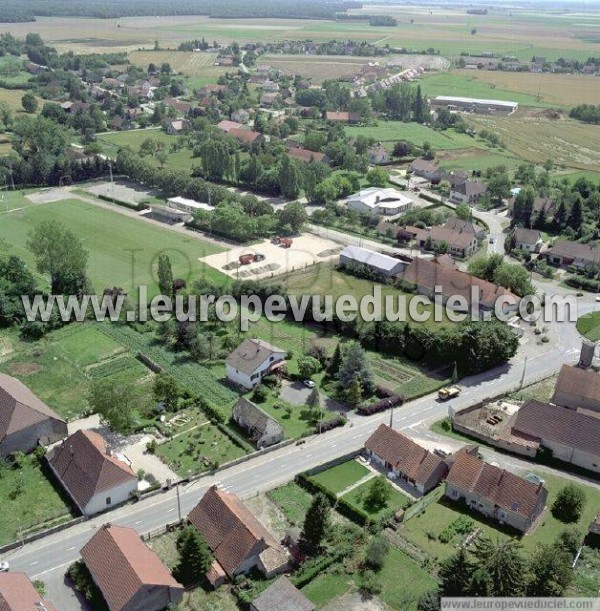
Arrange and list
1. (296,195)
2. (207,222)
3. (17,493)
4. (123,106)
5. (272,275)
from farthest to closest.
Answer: (123,106) → (296,195) → (207,222) → (272,275) → (17,493)

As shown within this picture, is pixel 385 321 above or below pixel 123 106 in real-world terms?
below

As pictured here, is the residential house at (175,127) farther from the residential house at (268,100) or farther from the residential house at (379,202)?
the residential house at (379,202)

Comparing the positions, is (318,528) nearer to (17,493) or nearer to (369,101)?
(17,493)

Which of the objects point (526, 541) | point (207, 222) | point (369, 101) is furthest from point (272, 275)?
point (369, 101)

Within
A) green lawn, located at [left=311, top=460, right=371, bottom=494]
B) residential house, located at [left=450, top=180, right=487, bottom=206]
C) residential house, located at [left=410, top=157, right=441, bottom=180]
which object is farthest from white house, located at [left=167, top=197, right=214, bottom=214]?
green lawn, located at [left=311, top=460, right=371, bottom=494]

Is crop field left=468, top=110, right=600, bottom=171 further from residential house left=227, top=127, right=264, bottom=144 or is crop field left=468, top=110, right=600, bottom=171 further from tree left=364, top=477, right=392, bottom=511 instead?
tree left=364, top=477, right=392, bottom=511

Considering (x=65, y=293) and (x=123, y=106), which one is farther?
(x=123, y=106)
